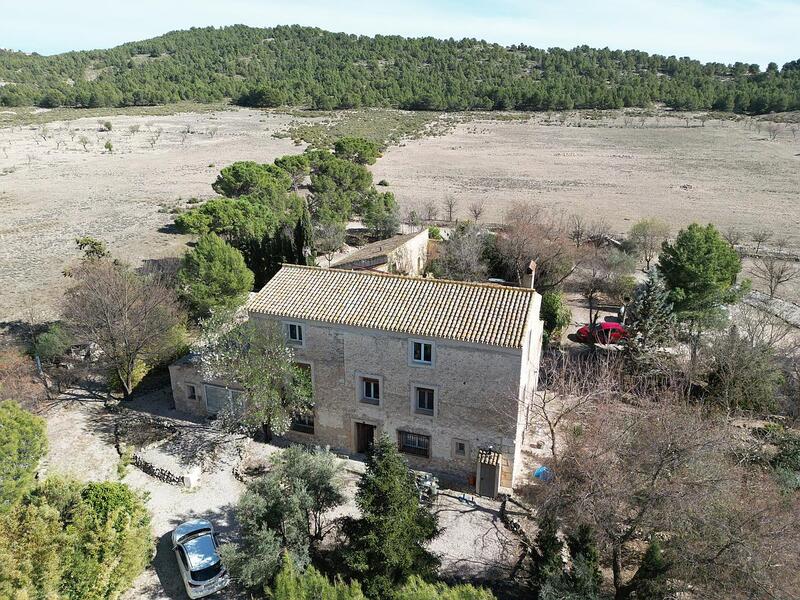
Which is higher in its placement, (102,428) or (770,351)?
(770,351)

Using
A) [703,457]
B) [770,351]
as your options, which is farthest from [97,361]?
[770,351]

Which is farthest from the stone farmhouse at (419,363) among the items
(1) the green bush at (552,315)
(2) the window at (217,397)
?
(1) the green bush at (552,315)

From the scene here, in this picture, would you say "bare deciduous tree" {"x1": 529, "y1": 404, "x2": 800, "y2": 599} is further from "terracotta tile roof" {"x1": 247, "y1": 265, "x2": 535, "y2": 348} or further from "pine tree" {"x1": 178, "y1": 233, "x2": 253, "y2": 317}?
"pine tree" {"x1": 178, "y1": 233, "x2": 253, "y2": 317}

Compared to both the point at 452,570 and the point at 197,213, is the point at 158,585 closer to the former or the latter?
the point at 452,570

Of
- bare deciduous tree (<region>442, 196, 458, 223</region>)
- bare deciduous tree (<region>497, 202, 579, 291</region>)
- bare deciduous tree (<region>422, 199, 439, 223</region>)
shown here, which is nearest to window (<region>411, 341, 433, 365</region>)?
bare deciduous tree (<region>497, 202, 579, 291</region>)

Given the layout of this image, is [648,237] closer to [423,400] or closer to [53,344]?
[423,400]

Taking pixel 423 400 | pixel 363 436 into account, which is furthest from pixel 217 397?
pixel 423 400
